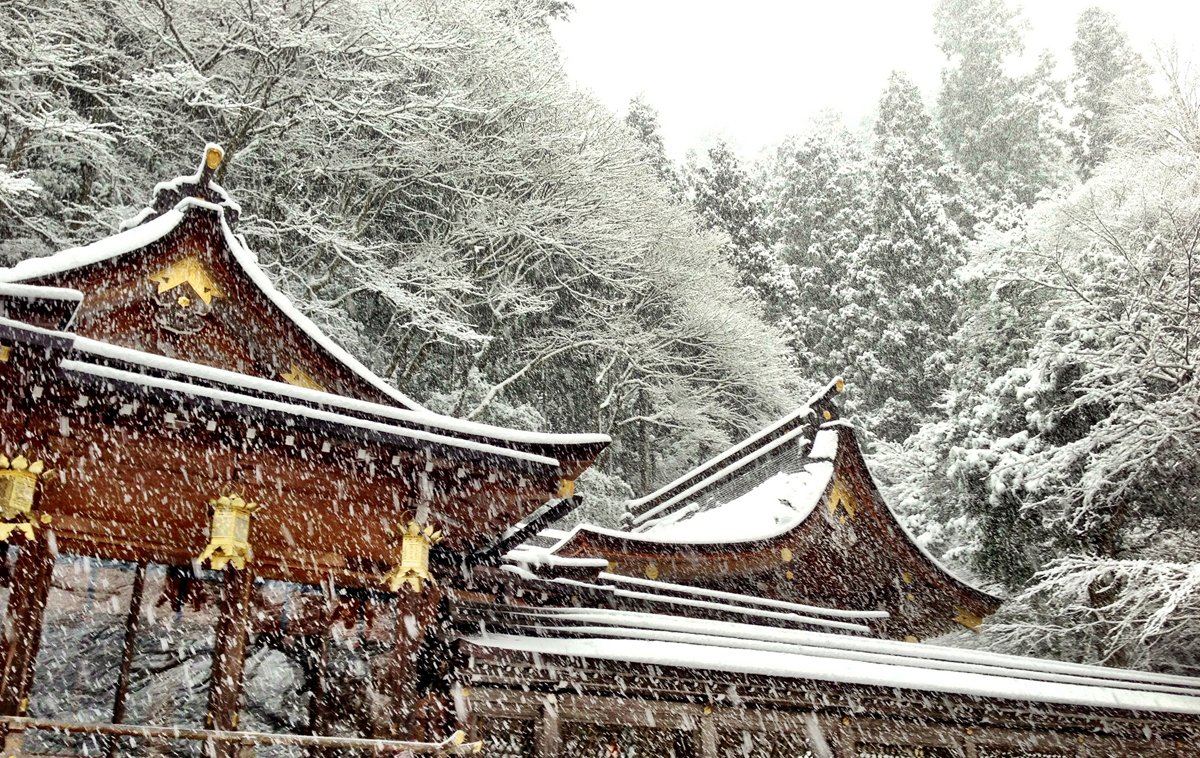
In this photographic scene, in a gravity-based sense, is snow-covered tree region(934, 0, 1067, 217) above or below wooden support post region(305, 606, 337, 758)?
above

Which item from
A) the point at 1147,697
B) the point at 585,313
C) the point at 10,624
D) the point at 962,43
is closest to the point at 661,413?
the point at 585,313

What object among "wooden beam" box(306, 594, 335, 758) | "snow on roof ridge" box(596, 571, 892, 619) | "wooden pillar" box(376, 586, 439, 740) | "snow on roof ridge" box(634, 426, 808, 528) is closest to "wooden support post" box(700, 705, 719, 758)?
"snow on roof ridge" box(596, 571, 892, 619)

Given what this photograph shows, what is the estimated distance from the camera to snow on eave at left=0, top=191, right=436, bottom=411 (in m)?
5.33

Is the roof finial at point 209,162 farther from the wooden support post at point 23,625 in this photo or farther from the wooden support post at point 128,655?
the wooden support post at point 128,655

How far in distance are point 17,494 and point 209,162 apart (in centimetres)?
257

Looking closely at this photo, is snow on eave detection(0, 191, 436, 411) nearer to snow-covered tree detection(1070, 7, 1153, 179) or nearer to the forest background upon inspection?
the forest background

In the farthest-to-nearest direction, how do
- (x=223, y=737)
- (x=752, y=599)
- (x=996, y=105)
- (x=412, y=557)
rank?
(x=996, y=105) < (x=752, y=599) < (x=412, y=557) < (x=223, y=737)

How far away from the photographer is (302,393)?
4.89m

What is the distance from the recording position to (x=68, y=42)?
1411 centimetres

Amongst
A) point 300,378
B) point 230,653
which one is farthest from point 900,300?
A: point 230,653

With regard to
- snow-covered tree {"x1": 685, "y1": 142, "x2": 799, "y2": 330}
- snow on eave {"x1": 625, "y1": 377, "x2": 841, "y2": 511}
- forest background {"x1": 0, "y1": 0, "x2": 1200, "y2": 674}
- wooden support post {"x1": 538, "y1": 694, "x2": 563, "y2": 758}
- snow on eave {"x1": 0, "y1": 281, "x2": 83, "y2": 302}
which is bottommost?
wooden support post {"x1": 538, "y1": 694, "x2": 563, "y2": 758}

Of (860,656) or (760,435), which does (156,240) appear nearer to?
(860,656)

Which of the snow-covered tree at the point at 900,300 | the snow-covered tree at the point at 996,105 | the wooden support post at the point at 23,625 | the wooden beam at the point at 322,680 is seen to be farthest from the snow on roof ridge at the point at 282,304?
the snow-covered tree at the point at 996,105

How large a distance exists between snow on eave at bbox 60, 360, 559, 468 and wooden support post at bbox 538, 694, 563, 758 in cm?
163
